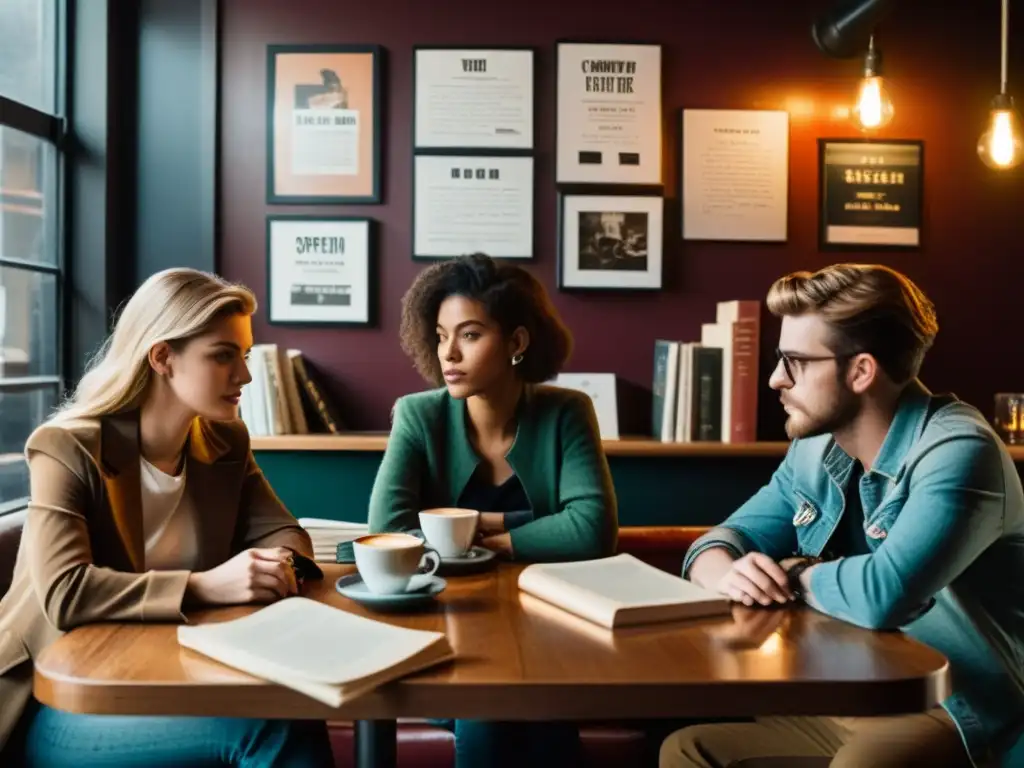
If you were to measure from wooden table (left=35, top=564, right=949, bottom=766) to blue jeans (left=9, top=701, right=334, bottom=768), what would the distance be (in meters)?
0.21

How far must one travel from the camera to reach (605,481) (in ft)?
6.91

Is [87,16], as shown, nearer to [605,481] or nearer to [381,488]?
[381,488]

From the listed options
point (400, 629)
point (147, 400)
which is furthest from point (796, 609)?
point (147, 400)

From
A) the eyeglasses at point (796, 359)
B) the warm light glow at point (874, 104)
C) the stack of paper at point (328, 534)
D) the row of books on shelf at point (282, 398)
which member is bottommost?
the stack of paper at point (328, 534)

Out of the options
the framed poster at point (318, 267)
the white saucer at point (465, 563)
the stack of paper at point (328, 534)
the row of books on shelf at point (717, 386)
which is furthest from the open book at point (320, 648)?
the framed poster at point (318, 267)

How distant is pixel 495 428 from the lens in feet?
7.23

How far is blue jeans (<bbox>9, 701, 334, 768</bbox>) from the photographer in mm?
1416

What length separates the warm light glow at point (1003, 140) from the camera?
111 inches

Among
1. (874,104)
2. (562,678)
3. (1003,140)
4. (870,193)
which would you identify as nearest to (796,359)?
(562,678)

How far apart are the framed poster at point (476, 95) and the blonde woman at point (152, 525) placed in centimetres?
171

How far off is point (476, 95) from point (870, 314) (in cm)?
200

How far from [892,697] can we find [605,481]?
103 centimetres

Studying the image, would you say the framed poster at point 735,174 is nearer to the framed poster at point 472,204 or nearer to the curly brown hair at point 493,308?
the framed poster at point 472,204

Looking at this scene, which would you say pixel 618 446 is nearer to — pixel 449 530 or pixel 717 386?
pixel 717 386
